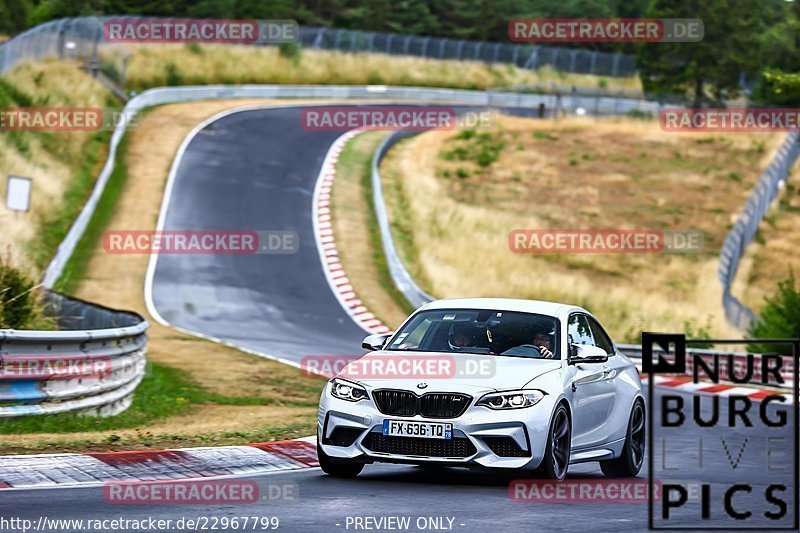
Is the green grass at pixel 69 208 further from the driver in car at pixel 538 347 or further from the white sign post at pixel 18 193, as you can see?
the driver in car at pixel 538 347

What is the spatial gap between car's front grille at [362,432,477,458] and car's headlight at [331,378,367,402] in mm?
363

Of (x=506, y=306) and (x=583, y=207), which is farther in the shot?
(x=583, y=207)

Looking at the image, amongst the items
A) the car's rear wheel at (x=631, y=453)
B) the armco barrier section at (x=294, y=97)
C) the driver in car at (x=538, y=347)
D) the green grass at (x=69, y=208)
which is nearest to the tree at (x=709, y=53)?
the armco barrier section at (x=294, y=97)

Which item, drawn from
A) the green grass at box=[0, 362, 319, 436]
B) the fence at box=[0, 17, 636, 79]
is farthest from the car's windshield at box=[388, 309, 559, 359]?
the fence at box=[0, 17, 636, 79]

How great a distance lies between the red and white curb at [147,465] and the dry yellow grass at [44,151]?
1555 centimetres

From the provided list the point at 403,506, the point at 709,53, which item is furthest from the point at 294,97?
the point at 403,506

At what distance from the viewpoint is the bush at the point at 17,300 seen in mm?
16719

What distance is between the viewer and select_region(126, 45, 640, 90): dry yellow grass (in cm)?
6212

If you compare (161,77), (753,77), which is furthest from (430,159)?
(753,77)

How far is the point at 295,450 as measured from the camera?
12570 millimetres

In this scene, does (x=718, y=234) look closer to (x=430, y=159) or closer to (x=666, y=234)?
(x=666, y=234)

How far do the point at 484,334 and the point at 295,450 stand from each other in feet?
7.68

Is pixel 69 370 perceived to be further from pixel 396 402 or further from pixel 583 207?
pixel 583 207

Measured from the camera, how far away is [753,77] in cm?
8944
